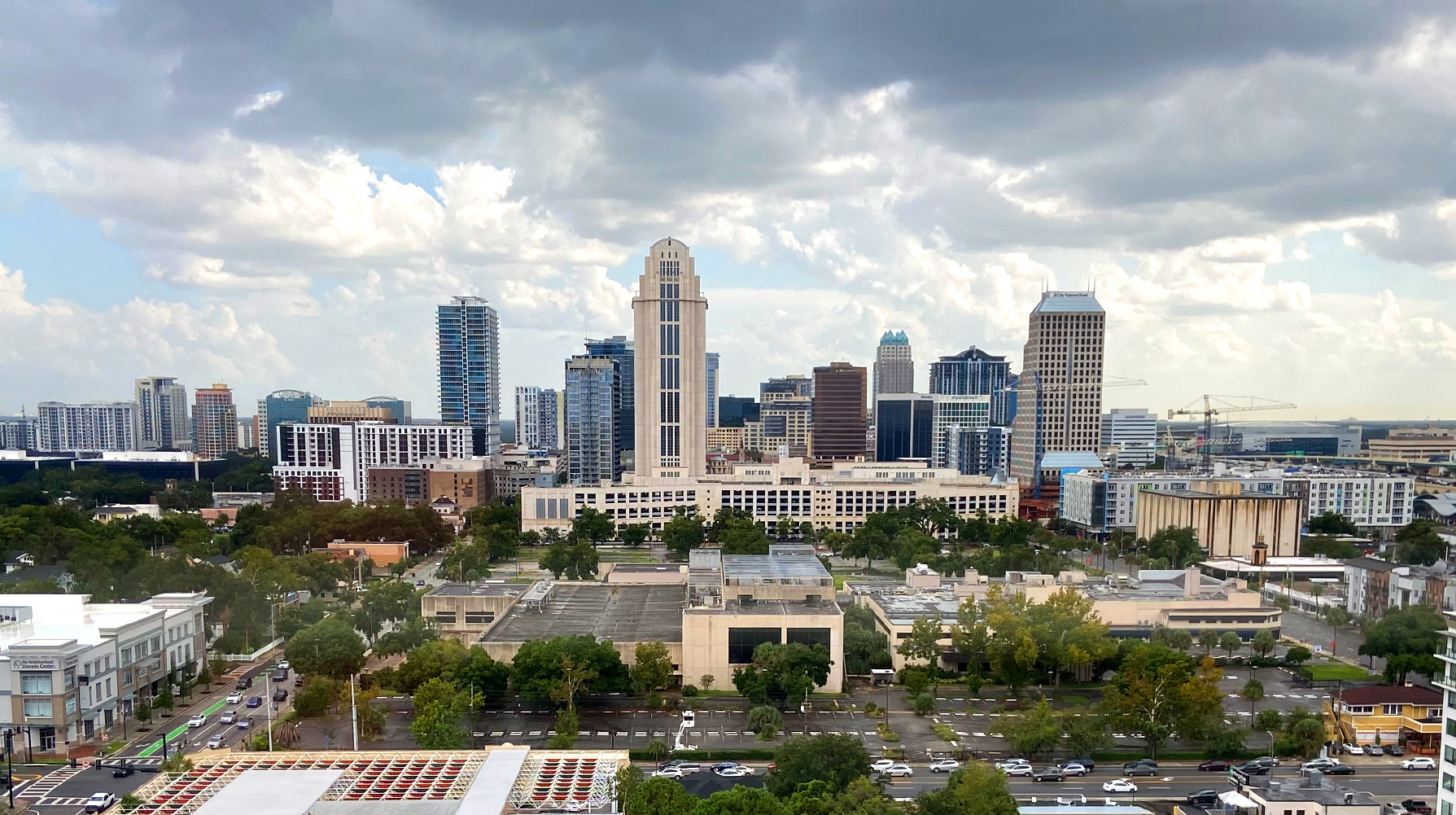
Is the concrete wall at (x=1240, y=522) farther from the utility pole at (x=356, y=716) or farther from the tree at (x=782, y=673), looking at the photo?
the utility pole at (x=356, y=716)

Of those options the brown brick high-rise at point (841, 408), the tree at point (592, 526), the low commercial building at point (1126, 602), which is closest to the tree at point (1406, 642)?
the low commercial building at point (1126, 602)

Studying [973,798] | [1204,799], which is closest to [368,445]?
[973,798]

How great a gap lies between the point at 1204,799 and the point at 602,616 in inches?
1261

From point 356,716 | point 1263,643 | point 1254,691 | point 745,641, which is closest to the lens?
point 356,716

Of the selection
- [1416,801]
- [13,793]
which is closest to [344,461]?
[13,793]

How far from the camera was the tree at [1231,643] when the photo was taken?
50.8 m

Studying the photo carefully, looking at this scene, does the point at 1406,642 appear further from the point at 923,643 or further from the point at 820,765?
the point at 820,765

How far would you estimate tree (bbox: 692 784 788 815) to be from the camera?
25.8m

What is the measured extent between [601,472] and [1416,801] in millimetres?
112071

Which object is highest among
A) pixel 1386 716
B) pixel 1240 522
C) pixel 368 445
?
pixel 368 445

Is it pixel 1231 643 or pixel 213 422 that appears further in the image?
pixel 213 422

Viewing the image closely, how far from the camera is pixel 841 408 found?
591 ft

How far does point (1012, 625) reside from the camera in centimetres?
4544

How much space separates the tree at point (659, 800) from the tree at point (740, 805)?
456 mm
